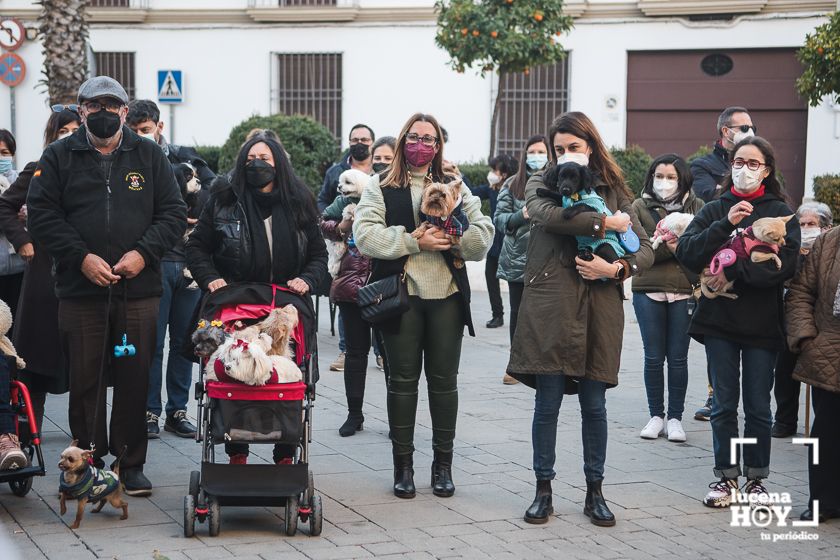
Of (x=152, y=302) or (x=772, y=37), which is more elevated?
(x=772, y=37)

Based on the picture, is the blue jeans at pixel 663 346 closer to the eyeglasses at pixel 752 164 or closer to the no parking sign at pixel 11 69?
the eyeglasses at pixel 752 164

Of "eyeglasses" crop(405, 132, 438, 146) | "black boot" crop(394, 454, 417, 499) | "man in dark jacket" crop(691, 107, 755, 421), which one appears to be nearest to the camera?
"black boot" crop(394, 454, 417, 499)

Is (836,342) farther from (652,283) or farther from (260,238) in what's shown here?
(260,238)

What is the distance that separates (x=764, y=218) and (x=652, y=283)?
1.88m

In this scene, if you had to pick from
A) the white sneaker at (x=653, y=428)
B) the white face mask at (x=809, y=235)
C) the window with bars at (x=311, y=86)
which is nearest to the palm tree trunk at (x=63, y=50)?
the window with bars at (x=311, y=86)

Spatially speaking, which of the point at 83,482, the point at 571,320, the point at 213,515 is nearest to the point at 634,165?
the point at 571,320

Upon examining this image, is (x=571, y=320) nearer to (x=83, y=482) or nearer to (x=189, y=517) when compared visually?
(x=189, y=517)

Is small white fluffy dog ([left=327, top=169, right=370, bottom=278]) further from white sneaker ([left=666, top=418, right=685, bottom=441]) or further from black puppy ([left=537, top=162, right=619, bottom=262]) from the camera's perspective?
black puppy ([left=537, top=162, right=619, bottom=262])

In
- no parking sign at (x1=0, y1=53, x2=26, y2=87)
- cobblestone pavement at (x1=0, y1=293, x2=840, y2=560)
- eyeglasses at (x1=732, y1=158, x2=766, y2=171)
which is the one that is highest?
no parking sign at (x1=0, y1=53, x2=26, y2=87)

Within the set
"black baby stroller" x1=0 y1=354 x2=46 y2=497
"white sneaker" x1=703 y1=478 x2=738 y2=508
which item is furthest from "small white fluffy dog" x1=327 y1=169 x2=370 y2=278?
"white sneaker" x1=703 y1=478 x2=738 y2=508

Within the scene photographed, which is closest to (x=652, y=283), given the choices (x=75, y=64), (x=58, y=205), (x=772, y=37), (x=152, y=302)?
(x=152, y=302)

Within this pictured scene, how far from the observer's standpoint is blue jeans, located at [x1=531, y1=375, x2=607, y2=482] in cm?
628

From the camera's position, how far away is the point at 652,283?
8.23 meters

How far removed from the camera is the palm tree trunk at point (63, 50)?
14.9 metres
